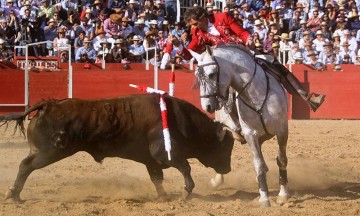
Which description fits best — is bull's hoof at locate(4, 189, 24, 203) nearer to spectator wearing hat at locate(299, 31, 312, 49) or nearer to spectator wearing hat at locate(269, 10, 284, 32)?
spectator wearing hat at locate(299, 31, 312, 49)

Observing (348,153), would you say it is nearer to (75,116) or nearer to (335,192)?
(335,192)

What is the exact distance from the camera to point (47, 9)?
15961mm

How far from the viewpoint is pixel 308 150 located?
Result: 10.3 m

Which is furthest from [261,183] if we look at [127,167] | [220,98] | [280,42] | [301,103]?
[280,42]

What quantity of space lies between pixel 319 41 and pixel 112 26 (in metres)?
4.17

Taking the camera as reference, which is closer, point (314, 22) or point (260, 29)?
point (260, 29)

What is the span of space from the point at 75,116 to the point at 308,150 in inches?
177

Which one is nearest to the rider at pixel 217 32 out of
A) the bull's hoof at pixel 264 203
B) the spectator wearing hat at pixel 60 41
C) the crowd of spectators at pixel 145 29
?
the bull's hoof at pixel 264 203

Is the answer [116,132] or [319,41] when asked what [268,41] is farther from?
[116,132]

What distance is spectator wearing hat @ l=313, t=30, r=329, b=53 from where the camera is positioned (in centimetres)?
1639

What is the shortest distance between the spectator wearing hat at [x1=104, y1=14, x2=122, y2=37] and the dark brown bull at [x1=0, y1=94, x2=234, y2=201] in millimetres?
8896

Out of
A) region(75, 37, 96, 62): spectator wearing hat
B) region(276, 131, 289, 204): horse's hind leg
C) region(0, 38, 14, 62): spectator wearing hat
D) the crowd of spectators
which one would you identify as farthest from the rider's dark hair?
region(0, 38, 14, 62): spectator wearing hat

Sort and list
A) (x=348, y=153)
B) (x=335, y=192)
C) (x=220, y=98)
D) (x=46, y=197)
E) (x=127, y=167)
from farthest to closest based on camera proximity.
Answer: (x=348, y=153), (x=127, y=167), (x=335, y=192), (x=46, y=197), (x=220, y=98)

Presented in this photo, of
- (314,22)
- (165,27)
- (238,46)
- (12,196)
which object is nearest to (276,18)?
(314,22)
